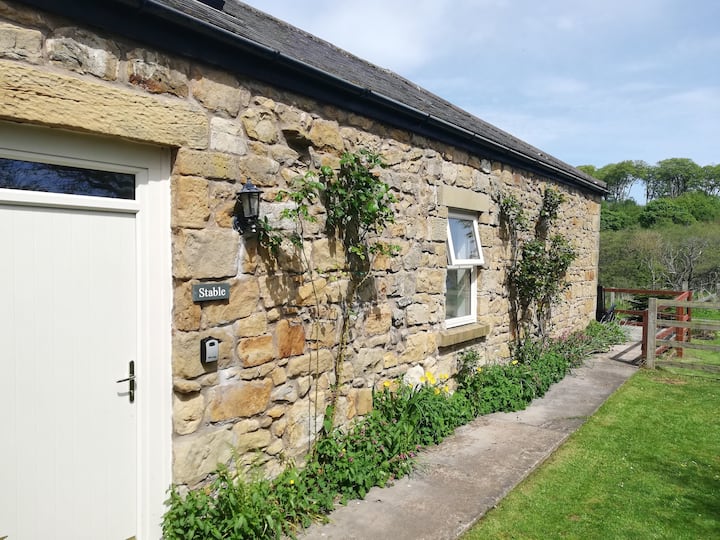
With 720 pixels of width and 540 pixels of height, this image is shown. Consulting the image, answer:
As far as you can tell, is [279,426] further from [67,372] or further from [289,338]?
[67,372]

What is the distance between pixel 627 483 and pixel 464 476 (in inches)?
57.2

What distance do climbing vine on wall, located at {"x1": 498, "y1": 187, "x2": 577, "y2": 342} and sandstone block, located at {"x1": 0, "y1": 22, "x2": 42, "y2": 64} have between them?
224 inches

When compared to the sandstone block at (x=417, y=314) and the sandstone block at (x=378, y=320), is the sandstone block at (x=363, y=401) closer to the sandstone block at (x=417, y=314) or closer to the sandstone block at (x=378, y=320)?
the sandstone block at (x=378, y=320)

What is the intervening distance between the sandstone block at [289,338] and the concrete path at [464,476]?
1.22m

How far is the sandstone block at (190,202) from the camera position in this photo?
306 cm

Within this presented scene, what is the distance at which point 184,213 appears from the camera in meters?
3.07

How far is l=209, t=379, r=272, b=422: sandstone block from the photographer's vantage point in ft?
10.8

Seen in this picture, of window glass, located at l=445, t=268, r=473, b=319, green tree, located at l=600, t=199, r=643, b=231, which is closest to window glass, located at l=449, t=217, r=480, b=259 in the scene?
window glass, located at l=445, t=268, r=473, b=319

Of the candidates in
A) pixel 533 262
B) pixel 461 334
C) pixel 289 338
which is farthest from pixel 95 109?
pixel 533 262

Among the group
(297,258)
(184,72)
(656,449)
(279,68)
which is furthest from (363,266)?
(656,449)

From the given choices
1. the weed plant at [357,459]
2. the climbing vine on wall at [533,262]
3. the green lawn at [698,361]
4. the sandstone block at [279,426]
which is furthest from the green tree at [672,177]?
the sandstone block at [279,426]

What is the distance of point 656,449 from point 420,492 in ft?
9.30

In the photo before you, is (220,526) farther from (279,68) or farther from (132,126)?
(279,68)

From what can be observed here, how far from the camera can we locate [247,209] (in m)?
3.31
